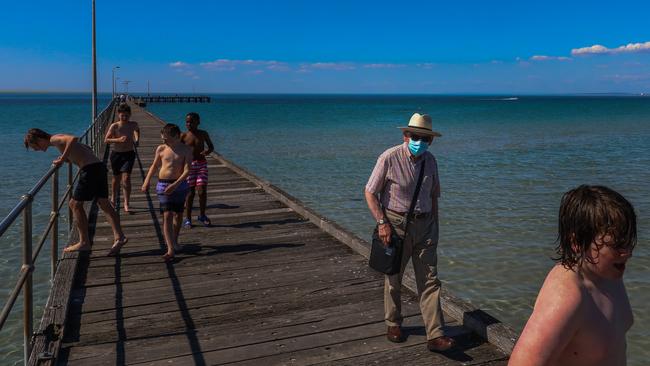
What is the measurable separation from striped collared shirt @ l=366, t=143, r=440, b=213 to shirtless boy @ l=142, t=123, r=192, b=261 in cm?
287

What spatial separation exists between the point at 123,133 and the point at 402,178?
5.96 meters

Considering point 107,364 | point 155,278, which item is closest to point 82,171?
point 155,278

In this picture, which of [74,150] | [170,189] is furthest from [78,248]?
[170,189]

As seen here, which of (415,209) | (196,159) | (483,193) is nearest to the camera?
(415,209)

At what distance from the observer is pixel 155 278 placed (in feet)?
18.0

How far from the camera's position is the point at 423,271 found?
400 cm

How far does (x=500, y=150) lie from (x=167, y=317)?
24.4m

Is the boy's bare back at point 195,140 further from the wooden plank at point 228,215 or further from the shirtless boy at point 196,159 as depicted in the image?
the wooden plank at point 228,215

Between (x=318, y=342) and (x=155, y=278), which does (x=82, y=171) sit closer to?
(x=155, y=278)

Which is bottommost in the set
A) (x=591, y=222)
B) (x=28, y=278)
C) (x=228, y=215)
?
(x=228, y=215)

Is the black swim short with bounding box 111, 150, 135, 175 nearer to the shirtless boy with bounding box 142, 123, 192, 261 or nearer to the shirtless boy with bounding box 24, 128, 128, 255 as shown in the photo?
the shirtless boy with bounding box 24, 128, 128, 255

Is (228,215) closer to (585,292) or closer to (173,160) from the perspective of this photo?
(173,160)

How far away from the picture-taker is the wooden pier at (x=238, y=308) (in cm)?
389

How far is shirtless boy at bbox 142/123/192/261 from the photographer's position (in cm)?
600
